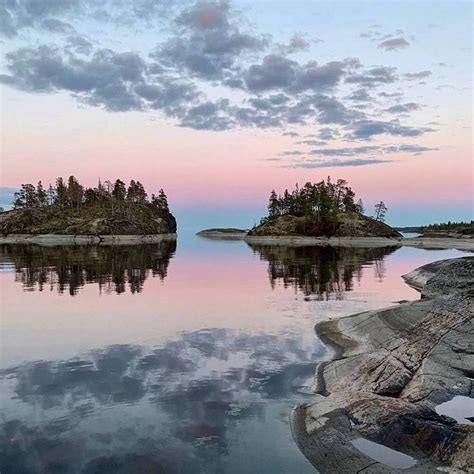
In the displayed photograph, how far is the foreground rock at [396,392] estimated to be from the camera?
16719 millimetres

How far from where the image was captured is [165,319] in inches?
1772

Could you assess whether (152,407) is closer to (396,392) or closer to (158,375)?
(158,375)

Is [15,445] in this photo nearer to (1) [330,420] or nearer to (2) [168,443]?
(2) [168,443]

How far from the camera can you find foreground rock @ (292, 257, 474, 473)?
16.7 meters

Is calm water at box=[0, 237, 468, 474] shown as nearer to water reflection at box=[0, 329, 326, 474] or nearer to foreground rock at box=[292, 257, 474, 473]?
water reflection at box=[0, 329, 326, 474]

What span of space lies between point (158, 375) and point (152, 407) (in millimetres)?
5031

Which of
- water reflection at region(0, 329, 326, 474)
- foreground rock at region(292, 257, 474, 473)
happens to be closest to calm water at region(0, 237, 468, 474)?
water reflection at region(0, 329, 326, 474)

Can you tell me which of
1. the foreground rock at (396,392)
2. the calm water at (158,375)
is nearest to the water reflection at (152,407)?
the calm water at (158,375)

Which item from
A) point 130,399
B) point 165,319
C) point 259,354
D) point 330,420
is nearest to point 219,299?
point 165,319

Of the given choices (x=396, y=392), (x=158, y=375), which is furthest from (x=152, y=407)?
(x=396, y=392)

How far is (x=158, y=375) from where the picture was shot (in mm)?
27750

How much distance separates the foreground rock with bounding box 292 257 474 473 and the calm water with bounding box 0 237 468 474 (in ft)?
4.48

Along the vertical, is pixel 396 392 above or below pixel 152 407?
Answer: above

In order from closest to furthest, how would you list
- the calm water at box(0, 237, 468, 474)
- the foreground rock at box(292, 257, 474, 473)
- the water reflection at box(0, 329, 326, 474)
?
the foreground rock at box(292, 257, 474, 473)
the water reflection at box(0, 329, 326, 474)
the calm water at box(0, 237, 468, 474)
